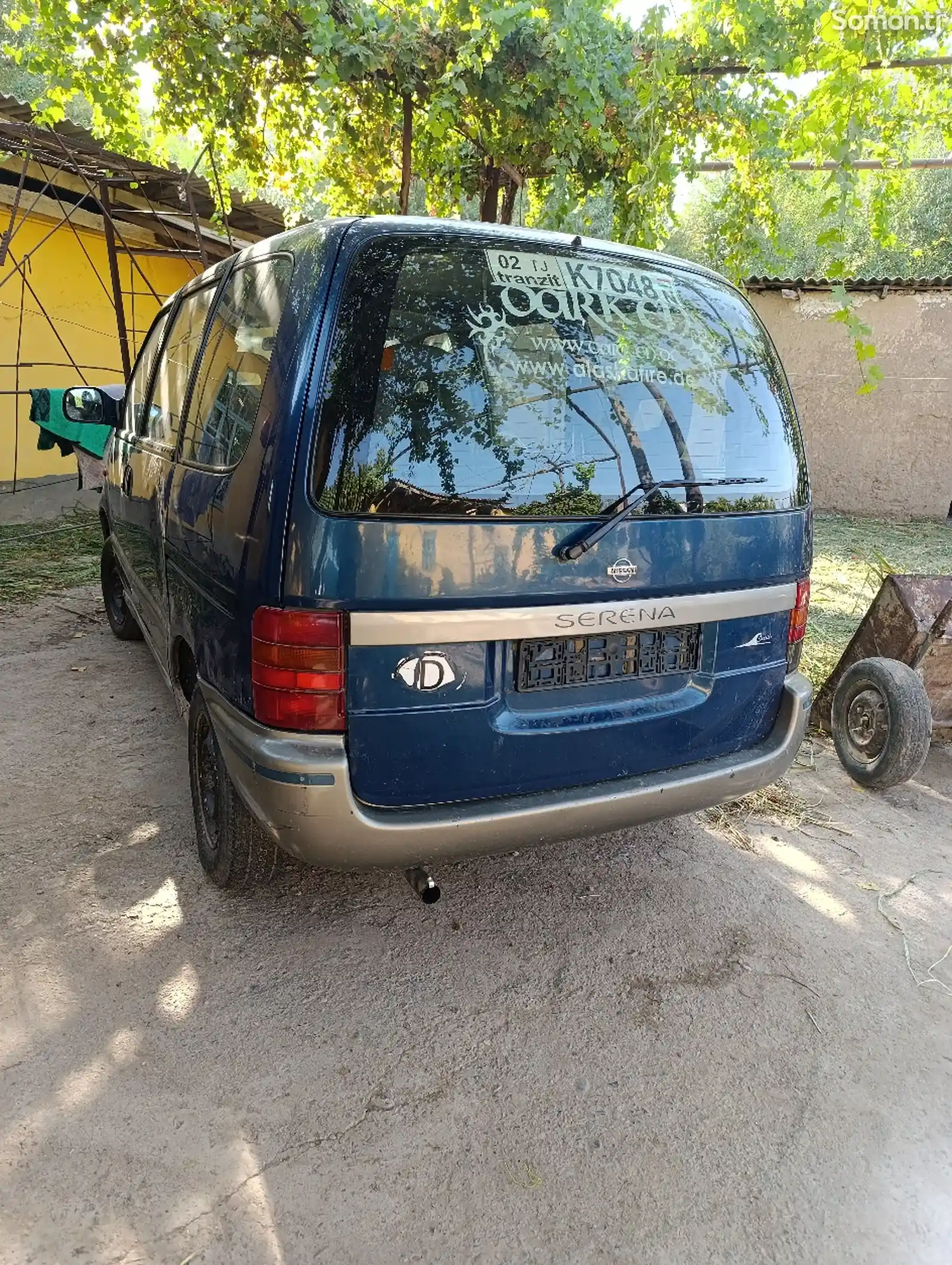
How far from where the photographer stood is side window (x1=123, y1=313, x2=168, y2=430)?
382 cm

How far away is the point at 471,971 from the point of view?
2.48 meters

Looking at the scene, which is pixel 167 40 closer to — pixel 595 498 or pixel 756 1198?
pixel 595 498

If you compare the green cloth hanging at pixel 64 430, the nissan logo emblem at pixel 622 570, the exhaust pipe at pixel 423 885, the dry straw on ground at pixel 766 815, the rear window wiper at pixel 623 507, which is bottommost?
the dry straw on ground at pixel 766 815

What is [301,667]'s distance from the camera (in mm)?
1992

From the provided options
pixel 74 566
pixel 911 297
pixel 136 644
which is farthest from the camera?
pixel 911 297

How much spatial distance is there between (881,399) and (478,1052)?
10.7 metres

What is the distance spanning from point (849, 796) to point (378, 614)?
2730mm

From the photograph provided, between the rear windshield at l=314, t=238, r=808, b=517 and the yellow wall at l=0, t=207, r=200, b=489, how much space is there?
7.76 meters

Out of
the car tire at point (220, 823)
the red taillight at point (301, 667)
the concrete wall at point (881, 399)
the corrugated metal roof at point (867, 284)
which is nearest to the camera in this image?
the red taillight at point (301, 667)

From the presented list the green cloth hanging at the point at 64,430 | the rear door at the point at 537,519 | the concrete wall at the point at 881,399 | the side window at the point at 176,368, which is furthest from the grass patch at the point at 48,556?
the concrete wall at the point at 881,399

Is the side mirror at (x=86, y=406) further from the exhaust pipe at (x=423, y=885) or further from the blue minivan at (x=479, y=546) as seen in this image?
the exhaust pipe at (x=423, y=885)

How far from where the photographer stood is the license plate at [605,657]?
7.20 feet

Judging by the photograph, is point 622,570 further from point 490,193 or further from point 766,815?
point 490,193

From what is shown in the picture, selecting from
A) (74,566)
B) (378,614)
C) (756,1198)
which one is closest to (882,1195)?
(756,1198)
